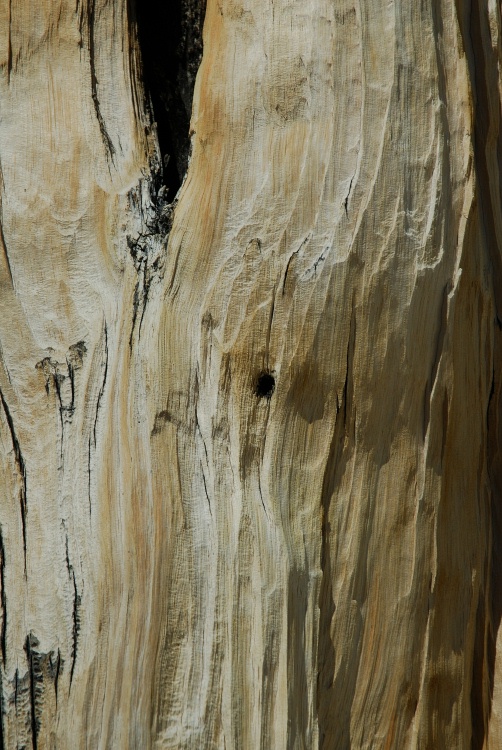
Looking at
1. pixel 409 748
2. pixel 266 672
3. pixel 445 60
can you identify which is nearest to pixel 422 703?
pixel 409 748

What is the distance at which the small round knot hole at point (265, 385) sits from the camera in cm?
115

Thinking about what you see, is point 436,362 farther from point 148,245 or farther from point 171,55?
point 171,55

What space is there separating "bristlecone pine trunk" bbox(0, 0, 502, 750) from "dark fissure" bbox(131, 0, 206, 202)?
0.03ft

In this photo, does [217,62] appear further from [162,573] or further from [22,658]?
[22,658]

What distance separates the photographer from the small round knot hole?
1.15m

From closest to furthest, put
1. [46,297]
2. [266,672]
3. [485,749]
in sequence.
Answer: [266,672] < [46,297] < [485,749]

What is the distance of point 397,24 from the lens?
116cm

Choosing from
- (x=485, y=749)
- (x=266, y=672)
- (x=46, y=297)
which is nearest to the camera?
(x=266, y=672)

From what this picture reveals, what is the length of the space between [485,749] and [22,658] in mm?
819

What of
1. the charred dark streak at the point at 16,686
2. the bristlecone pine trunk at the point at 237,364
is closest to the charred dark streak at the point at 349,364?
the bristlecone pine trunk at the point at 237,364

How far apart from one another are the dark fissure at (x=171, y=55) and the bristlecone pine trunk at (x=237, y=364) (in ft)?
0.03

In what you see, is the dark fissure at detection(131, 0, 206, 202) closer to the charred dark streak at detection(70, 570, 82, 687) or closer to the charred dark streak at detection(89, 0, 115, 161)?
the charred dark streak at detection(89, 0, 115, 161)

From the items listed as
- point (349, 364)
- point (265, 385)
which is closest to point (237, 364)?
point (265, 385)

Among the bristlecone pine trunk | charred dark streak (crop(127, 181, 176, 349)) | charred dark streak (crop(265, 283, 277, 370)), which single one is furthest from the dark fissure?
charred dark streak (crop(265, 283, 277, 370))
